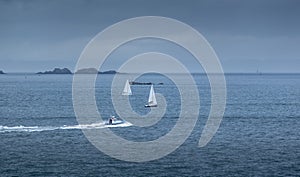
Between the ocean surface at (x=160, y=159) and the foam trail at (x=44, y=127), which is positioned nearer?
the ocean surface at (x=160, y=159)

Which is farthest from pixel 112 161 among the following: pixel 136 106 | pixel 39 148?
pixel 136 106

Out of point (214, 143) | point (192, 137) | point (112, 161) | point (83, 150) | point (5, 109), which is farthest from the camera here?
point (5, 109)

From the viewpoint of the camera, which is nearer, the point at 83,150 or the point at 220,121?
the point at 83,150

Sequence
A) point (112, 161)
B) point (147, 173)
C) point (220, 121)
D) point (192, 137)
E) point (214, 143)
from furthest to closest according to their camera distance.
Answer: point (220, 121) < point (192, 137) < point (214, 143) < point (112, 161) < point (147, 173)

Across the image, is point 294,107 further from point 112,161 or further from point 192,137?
point 112,161

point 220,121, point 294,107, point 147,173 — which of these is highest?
point 294,107

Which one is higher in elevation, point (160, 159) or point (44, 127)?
point (44, 127)

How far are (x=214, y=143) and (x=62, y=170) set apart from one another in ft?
97.4

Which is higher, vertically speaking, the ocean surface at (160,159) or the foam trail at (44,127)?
the foam trail at (44,127)

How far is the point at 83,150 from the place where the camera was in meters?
78.1

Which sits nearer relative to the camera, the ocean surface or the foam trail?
the ocean surface

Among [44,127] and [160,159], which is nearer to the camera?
[160,159]

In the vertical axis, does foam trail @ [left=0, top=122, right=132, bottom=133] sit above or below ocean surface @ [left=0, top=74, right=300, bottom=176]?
above

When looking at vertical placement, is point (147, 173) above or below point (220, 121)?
below
